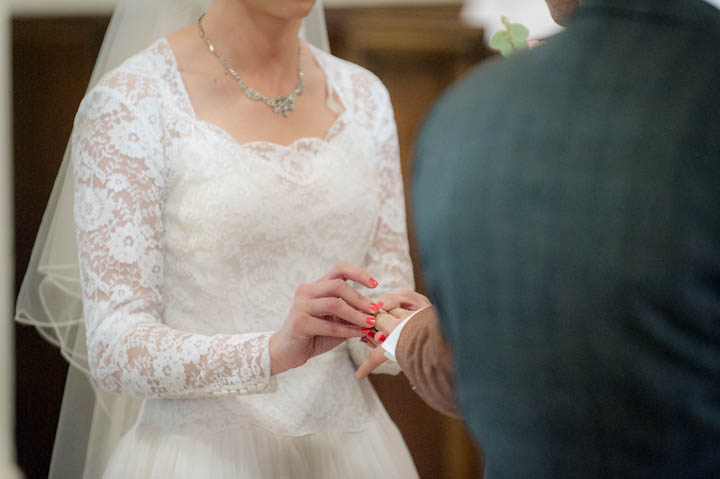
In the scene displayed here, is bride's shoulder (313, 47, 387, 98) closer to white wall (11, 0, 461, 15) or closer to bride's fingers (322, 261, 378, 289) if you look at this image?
bride's fingers (322, 261, 378, 289)

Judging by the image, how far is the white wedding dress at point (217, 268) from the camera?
4.45 feet

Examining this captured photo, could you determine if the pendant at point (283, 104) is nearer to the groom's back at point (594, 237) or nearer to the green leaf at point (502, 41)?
the green leaf at point (502, 41)

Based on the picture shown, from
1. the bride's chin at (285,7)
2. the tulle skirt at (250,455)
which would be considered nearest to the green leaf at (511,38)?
the bride's chin at (285,7)

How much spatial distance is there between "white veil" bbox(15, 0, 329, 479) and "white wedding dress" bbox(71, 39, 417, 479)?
135 millimetres

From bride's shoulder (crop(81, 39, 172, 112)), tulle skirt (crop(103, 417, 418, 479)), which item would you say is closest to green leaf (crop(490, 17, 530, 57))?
bride's shoulder (crop(81, 39, 172, 112))

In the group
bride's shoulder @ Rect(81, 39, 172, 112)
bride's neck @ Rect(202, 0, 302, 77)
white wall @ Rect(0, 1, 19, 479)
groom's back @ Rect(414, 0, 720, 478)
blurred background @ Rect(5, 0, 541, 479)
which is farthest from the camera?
blurred background @ Rect(5, 0, 541, 479)

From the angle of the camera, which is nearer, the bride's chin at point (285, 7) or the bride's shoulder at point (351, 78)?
the bride's chin at point (285, 7)

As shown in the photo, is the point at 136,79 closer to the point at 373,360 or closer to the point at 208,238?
the point at 208,238

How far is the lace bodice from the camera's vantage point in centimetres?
135

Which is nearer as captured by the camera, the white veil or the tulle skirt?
the tulle skirt

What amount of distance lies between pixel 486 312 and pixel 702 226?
0.23 m

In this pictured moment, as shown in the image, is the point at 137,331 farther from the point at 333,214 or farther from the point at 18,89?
the point at 18,89

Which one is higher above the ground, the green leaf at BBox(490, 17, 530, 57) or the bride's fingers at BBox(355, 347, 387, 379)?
the green leaf at BBox(490, 17, 530, 57)

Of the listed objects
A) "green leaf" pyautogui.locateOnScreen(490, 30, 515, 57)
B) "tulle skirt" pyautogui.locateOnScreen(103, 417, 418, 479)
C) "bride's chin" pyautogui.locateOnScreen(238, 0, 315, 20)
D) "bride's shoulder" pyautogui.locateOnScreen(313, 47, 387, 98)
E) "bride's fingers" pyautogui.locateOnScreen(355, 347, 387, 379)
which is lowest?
"tulle skirt" pyautogui.locateOnScreen(103, 417, 418, 479)
